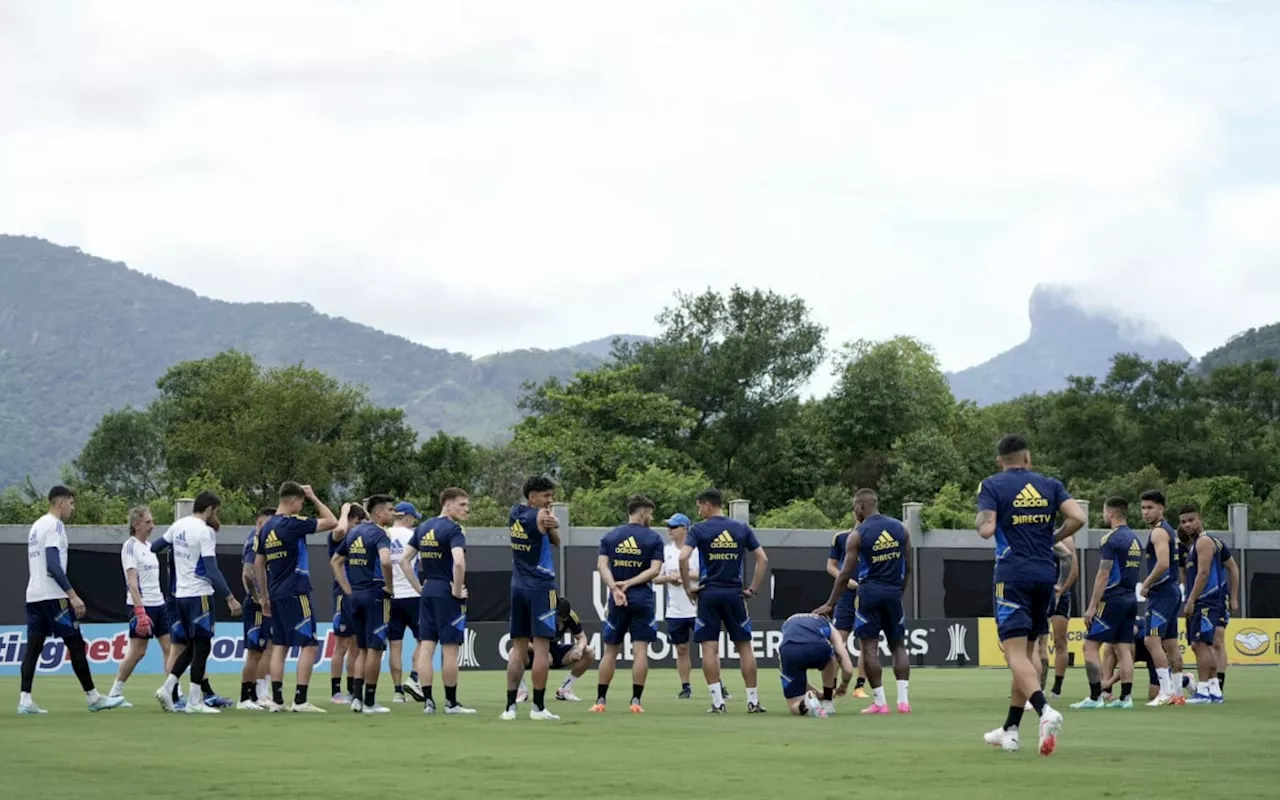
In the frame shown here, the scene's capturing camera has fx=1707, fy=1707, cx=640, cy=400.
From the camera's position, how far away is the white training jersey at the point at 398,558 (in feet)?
57.6

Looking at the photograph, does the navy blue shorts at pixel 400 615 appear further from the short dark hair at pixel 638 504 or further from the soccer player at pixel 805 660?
the soccer player at pixel 805 660

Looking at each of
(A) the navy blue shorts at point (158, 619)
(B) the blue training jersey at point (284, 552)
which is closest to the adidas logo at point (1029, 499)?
(B) the blue training jersey at point (284, 552)

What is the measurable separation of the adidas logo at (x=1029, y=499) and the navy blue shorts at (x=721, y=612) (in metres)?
4.75

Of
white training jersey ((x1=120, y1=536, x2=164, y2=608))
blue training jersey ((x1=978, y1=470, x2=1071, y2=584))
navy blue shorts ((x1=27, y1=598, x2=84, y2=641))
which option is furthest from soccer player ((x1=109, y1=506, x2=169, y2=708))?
blue training jersey ((x1=978, y1=470, x2=1071, y2=584))

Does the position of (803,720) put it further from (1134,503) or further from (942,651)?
(1134,503)

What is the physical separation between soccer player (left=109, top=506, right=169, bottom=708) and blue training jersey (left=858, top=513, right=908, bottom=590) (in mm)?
6759

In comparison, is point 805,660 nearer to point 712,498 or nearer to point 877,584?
point 877,584

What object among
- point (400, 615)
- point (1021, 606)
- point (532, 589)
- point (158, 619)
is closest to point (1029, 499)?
point (1021, 606)

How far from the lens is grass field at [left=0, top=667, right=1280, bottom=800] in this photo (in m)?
9.20

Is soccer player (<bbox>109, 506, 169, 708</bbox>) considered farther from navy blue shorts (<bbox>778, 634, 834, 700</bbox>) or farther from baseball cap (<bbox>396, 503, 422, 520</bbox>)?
navy blue shorts (<bbox>778, 634, 834, 700</bbox>)

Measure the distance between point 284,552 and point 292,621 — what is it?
645 millimetres

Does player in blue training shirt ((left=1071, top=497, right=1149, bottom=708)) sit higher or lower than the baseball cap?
lower

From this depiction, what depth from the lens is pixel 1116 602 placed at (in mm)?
17094

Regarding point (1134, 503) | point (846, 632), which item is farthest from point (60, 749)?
point (1134, 503)
